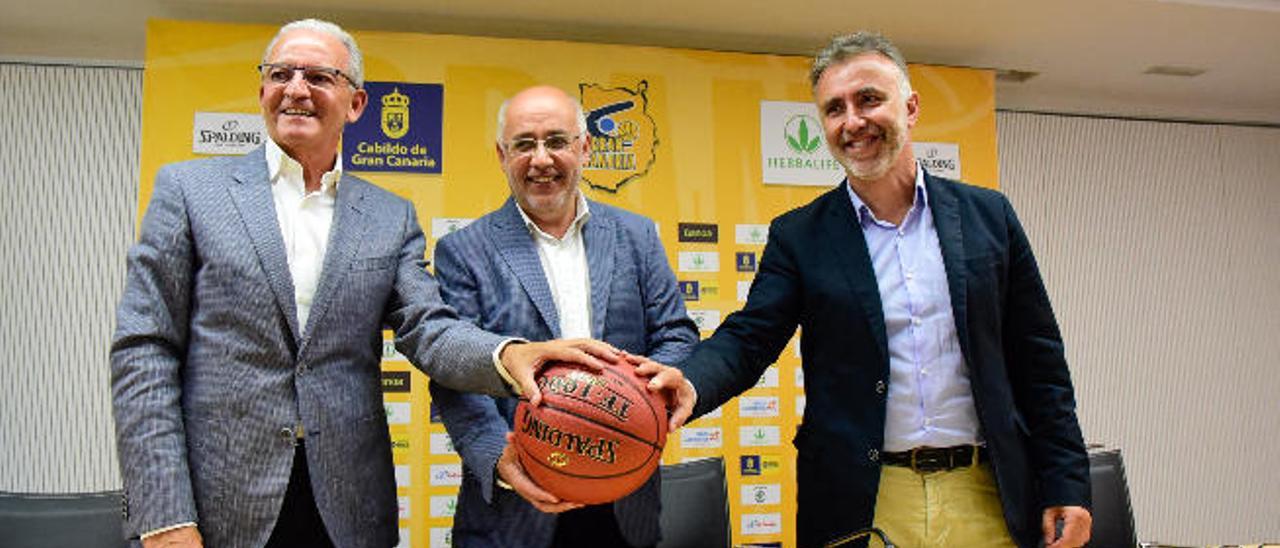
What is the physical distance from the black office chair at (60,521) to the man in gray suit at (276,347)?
2.92ft

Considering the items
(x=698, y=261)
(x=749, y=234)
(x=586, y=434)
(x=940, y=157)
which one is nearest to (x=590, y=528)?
(x=586, y=434)

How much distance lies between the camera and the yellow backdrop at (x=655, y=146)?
391 centimetres

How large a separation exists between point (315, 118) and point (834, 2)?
2.91 meters

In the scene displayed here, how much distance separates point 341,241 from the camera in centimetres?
175

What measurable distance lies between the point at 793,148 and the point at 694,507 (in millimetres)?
2388

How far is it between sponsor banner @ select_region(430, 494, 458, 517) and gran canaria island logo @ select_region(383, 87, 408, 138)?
1.74 meters

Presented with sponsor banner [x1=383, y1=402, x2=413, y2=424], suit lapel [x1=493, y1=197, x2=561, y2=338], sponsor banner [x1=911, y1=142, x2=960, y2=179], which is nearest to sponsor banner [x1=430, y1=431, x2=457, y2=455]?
sponsor banner [x1=383, y1=402, x2=413, y2=424]

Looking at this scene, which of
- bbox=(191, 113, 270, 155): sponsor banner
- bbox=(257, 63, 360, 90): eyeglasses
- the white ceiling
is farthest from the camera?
the white ceiling

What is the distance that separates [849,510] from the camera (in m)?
1.84

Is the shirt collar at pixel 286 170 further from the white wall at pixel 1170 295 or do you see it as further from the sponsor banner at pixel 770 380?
the white wall at pixel 1170 295

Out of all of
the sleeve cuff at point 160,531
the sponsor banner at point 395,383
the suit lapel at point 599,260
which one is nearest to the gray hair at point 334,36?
the suit lapel at point 599,260

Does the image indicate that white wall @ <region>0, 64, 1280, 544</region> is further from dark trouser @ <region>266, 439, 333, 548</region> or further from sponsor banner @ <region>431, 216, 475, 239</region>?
dark trouser @ <region>266, 439, 333, 548</region>

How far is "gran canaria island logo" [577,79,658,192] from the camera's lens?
421 centimetres

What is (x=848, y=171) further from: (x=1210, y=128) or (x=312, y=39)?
(x=1210, y=128)
